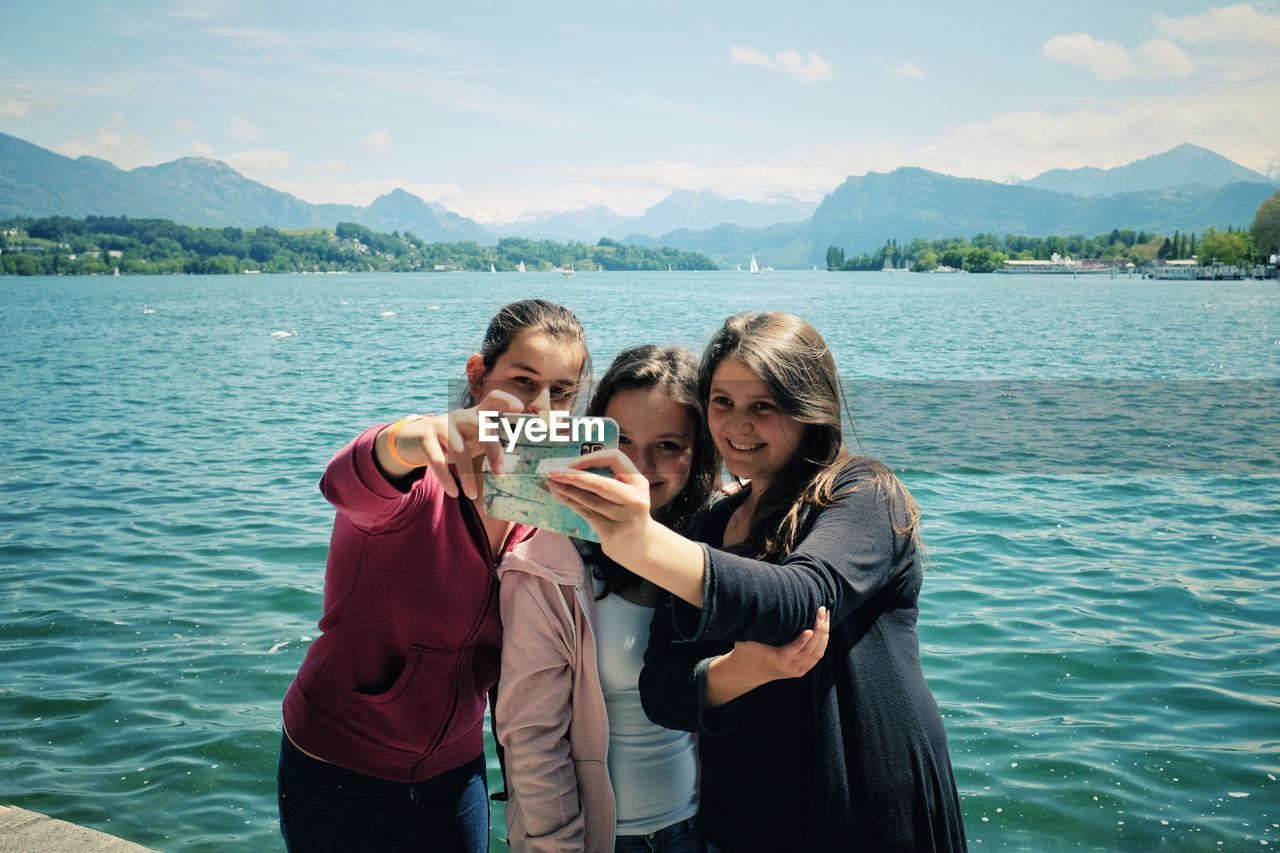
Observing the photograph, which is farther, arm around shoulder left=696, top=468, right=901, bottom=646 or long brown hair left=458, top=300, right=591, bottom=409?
long brown hair left=458, top=300, right=591, bottom=409

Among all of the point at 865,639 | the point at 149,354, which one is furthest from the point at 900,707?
the point at 149,354

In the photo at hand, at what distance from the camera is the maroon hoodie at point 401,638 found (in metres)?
2.62

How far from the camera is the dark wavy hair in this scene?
2.75 m

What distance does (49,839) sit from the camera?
3.88 meters

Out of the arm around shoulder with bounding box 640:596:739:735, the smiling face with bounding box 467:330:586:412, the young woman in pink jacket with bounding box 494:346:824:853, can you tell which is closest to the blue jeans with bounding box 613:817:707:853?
the young woman in pink jacket with bounding box 494:346:824:853

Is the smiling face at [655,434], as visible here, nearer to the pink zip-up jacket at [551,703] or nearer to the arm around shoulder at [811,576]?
the pink zip-up jacket at [551,703]

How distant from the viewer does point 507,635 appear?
2.70 meters

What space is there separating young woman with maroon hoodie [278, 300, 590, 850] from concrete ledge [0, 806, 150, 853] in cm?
162

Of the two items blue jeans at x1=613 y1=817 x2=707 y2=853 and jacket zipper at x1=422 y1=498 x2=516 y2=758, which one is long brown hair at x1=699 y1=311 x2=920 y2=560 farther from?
blue jeans at x1=613 y1=817 x2=707 y2=853

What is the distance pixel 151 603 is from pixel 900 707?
935 cm

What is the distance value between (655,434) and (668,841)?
1.18 meters

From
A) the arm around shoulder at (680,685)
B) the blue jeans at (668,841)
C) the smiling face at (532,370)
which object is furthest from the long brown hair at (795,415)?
the blue jeans at (668,841)

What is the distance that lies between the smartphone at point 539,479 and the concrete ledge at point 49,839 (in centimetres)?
307

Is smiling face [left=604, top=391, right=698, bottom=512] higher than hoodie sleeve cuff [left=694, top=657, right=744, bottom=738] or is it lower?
higher
